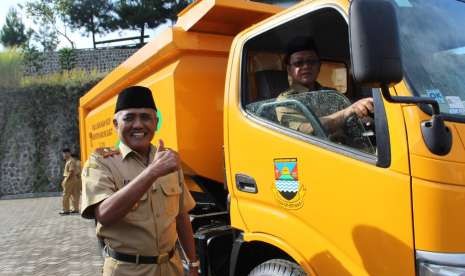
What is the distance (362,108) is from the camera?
2283 mm

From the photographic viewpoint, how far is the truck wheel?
252 centimetres

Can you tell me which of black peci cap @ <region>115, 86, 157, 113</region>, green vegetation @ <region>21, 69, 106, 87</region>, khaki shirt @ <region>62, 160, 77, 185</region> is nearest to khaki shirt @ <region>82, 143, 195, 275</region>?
black peci cap @ <region>115, 86, 157, 113</region>

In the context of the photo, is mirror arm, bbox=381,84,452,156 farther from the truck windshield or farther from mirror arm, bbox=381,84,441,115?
the truck windshield

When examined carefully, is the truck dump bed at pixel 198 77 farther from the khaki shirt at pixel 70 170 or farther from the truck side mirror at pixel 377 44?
the khaki shirt at pixel 70 170

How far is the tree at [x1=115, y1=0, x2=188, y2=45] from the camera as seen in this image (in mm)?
30875

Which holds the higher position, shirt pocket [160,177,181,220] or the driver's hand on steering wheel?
the driver's hand on steering wheel

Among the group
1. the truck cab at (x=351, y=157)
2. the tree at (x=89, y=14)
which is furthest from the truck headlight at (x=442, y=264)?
the tree at (x=89, y=14)

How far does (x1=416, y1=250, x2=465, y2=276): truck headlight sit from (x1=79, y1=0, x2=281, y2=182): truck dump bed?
2124 millimetres

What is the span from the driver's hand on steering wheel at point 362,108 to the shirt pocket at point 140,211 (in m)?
1.07

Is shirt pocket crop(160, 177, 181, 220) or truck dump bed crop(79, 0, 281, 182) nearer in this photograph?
shirt pocket crop(160, 177, 181, 220)

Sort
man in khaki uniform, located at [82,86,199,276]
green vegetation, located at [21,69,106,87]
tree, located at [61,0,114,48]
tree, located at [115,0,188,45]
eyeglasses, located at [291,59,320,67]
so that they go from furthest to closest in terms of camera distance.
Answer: tree, located at [61,0,114,48], tree, located at [115,0,188,45], green vegetation, located at [21,69,106,87], eyeglasses, located at [291,59,320,67], man in khaki uniform, located at [82,86,199,276]

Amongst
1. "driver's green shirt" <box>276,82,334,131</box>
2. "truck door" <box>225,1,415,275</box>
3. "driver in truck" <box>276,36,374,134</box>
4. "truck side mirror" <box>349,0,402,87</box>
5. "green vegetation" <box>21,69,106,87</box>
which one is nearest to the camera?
"truck side mirror" <box>349,0,402,87</box>

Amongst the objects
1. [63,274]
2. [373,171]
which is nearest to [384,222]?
[373,171]

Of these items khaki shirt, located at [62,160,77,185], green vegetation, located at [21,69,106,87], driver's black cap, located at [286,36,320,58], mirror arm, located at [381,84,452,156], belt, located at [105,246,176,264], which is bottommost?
khaki shirt, located at [62,160,77,185]
